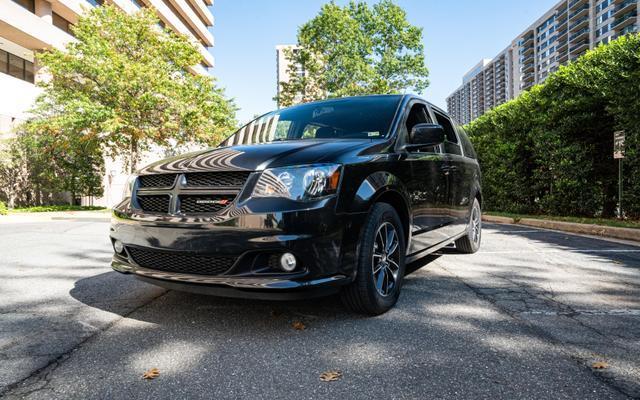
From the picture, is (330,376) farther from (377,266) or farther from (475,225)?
(475,225)

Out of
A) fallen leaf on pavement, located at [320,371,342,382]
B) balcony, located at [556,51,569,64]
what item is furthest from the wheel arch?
balcony, located at [556,51,569,64]

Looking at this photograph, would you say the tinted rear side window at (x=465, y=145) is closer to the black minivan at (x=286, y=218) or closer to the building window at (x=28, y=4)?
the black minivan at (x=286, y=218)

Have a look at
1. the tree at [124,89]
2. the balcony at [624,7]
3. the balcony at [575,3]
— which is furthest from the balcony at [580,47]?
the tree at [124,89]

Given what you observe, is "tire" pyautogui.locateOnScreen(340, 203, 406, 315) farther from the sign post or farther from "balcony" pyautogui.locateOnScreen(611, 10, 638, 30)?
"balcony" pyautogui.locateOnScreen(611, 10, 638, 30)

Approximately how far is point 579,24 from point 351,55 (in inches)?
3220

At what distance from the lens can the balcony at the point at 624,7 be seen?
2793 inches

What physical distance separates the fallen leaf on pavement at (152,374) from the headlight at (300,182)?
1.07 m

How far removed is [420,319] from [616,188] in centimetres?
900

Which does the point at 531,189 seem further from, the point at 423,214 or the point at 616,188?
the point at 423,214

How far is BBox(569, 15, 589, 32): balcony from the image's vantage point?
87819 mm

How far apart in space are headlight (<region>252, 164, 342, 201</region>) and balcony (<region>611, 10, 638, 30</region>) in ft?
294

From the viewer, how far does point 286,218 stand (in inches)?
97.7

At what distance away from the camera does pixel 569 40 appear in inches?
3723

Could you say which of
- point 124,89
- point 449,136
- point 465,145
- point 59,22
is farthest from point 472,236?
point 59,22
